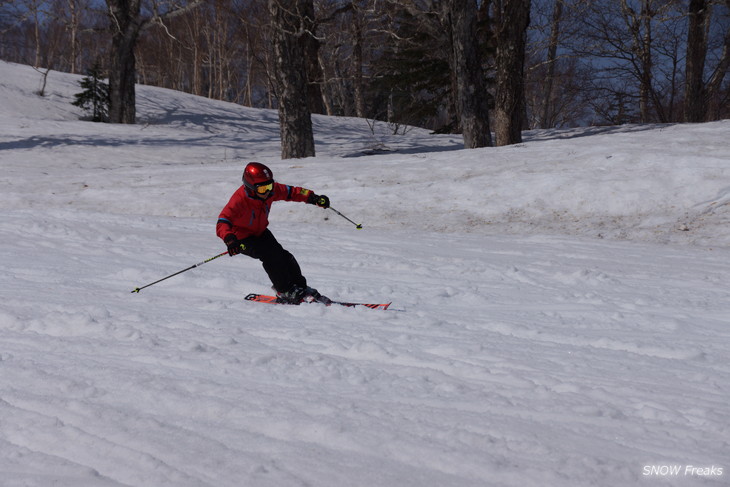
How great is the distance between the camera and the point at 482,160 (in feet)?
36.5

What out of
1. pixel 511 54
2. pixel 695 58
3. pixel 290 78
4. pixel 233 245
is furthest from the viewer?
pixel 695 58

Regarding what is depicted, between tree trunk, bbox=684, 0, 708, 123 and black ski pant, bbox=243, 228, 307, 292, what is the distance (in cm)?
1580

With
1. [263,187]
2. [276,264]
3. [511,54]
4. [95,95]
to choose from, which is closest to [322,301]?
[276,264]

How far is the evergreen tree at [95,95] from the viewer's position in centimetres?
1859

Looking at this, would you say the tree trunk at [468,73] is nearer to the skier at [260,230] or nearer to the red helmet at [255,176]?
the skier at [260,230]

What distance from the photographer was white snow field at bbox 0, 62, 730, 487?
2648mm

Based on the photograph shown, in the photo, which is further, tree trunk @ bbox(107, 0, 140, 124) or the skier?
tree trunk @ bbox(107, 0, 140, 124)

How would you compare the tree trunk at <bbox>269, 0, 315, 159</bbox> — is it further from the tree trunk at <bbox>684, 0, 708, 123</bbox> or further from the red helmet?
the tree trunk at <bbox>684, 0, 708, 123</bbox>

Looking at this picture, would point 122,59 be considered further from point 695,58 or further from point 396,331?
point 695,58

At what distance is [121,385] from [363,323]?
1955mm

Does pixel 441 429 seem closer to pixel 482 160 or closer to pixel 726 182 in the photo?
pixel 726 182

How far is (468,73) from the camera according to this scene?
1249 centimetres

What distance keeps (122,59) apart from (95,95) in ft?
5.56

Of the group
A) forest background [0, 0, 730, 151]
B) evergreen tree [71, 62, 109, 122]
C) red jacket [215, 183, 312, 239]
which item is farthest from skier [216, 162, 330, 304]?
evergreen tree [71, 62, 109, 122]
